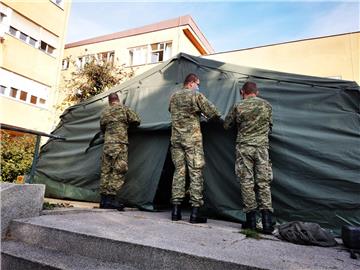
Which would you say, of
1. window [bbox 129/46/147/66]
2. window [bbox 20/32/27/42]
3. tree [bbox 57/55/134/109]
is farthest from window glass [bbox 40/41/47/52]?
tree [bbox 57/55/134/109]

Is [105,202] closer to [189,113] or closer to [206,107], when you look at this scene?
[189,113]

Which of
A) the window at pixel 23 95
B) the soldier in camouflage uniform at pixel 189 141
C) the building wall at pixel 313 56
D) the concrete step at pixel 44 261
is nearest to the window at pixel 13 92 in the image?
the window at pixel 23 95

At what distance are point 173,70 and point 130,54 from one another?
1183 cm

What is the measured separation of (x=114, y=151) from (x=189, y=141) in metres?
1.22

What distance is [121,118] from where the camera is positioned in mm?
4234

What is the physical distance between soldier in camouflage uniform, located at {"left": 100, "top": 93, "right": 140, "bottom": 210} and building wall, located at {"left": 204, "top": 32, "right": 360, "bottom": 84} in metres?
7.93

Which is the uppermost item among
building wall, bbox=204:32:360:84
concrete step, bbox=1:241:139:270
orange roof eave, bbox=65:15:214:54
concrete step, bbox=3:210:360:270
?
orange roof eave, bbox=65:15:214:54

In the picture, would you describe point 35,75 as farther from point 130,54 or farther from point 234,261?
point 234,261

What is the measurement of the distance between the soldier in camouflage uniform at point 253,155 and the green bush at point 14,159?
538 centimetres

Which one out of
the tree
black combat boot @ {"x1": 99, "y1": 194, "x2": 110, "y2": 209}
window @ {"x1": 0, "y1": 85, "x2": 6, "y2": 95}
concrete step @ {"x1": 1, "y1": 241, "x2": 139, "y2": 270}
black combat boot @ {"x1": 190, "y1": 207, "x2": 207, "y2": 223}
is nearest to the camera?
concrete step @ {"x1": 1, "y1": 241, "x2": 139, "y2": 270}

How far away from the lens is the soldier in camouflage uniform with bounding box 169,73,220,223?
11.3 ft

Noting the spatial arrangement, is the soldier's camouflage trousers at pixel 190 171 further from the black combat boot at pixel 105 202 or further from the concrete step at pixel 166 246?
the black combat boot at pixel 105 202

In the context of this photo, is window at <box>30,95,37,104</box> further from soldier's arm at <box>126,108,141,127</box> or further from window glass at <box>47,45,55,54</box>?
soldier's arm at <box>126,108,141,127</box>

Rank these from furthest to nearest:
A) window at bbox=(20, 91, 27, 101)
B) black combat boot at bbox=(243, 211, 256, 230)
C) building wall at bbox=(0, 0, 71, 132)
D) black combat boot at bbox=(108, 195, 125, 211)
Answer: window at bbox=(20, 91, 27, 101) → building wall at bbox=(0, 0, 71, 132) → black combat boot at bbox=(108, 195, 125, 211) → black combat boot at bbox=(243, 211, 256, 230)
